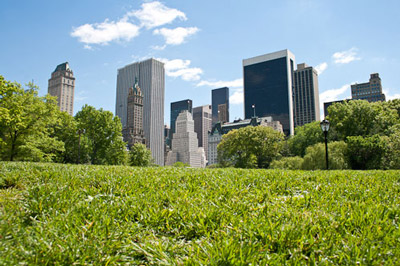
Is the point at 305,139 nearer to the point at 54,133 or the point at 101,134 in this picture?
the point at 101,134

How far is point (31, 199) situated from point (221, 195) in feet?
9.37

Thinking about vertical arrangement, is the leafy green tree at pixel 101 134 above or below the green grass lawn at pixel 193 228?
above

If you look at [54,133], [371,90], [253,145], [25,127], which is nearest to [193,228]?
[25,127]

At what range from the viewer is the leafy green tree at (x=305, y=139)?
177 ft

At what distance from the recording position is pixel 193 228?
3.18 m

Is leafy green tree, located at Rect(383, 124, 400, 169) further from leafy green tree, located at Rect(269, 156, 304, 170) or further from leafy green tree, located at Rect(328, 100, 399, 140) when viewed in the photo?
leafy green tree, located at Rect(269, 156, 304, 170)

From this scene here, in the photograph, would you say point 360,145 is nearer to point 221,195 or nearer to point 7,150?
point 221,195

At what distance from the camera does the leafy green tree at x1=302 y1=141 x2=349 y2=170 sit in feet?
108

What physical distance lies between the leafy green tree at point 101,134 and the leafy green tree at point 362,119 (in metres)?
35.6

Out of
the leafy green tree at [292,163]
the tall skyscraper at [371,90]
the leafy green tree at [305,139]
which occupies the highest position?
the tall skyscraper at [371,90]

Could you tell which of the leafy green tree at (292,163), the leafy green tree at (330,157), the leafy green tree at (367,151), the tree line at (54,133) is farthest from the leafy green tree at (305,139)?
the tree line at (54,133)

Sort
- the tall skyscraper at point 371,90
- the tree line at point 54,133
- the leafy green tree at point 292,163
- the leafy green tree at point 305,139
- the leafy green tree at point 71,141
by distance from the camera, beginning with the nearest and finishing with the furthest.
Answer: the tree line at point 54,133 → the leafy green tree at point 292,163 → the leafy green tree at point 71,141 → the leafy green tree at point 305,139 → the tall skyscraper at point 371,90

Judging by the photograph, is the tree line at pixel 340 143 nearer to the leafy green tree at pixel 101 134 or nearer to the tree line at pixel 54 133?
the tree line at pixel 54 133

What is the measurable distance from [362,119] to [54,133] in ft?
158
